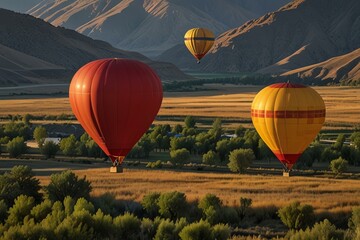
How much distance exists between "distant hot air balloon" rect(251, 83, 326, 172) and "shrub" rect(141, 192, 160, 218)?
962 cm

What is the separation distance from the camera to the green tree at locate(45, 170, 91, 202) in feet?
142

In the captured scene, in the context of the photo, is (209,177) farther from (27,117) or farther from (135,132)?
(27,117)

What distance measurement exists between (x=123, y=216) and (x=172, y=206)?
14.5 ft

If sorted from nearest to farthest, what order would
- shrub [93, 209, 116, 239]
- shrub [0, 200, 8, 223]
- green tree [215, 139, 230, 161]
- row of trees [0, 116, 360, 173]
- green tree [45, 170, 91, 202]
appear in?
shrub [93, 209, 116, 239]
shrub [0, 200, 8, 223]
green tree [45, 170, 91, 202]
row of trees [0, 116, 360, 173]
green tree [215, 139, 230, 161]

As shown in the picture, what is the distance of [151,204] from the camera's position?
41344 millimetres

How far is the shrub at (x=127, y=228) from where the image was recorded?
3528 centimetres

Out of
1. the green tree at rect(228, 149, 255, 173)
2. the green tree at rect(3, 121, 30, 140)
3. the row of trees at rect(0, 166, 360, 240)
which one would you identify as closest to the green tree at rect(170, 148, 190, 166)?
Result: the green tree at rect(228, 149, 255, 173)

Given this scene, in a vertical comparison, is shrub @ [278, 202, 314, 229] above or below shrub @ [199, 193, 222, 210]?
below

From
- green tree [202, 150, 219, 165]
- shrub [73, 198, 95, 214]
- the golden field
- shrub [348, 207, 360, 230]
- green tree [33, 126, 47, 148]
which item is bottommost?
shrub [348, 207, 360, 230]

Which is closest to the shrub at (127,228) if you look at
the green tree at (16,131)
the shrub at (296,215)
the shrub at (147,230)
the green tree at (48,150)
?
the shrub at (147,230)

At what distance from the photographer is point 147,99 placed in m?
40.7

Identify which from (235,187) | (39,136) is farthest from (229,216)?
(39,136)

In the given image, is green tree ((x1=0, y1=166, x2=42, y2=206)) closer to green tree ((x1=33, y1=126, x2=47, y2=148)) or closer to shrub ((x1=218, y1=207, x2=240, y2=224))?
shrub ((x1=218, y1=207, x2=240, y2=224))

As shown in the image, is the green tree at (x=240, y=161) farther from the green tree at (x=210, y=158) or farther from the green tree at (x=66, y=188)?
the green tree at (x=66, y=188)
